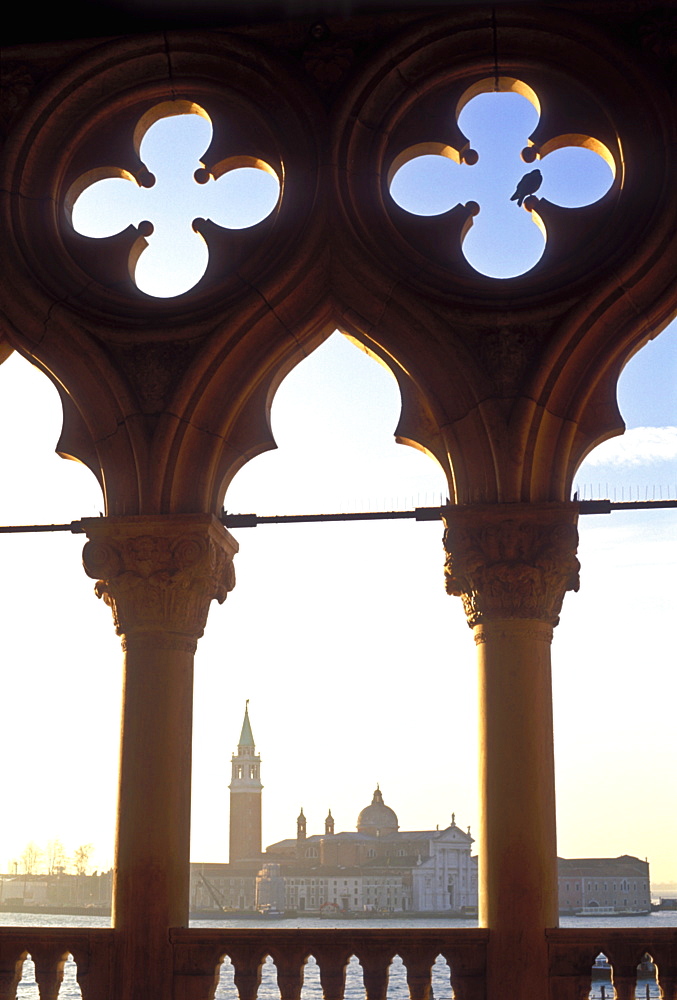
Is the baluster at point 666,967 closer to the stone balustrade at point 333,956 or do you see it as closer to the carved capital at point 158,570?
the stone balustrade at point 333,956

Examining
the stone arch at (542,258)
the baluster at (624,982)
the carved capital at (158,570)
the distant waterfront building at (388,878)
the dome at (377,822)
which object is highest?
the stone arch at (542,258)

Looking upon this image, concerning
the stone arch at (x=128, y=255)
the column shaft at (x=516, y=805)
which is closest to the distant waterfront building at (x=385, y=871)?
the column shaft at (x=516, y=805)

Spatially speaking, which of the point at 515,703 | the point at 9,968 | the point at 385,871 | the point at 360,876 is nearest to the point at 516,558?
the point at 515,703

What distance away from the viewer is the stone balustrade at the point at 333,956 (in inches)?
206

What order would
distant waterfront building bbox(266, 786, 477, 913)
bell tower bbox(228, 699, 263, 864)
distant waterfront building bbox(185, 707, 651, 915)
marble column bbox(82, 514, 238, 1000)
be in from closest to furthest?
marble column bbox(82, 514, 238, 1000) → distant waterfront building bbox(185, 707, 651, 915) → distant waterfront building bbox(266, 786, 477, 913) → bell tower bbox(228, 699, 263, 864)

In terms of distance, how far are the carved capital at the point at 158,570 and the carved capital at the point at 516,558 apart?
114 cm

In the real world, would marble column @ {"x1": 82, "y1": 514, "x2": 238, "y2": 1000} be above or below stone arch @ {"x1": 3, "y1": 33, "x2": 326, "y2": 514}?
below

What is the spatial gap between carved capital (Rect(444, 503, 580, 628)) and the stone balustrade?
1340 millimetres

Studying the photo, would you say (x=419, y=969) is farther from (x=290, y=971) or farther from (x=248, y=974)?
(x=248, y=974)

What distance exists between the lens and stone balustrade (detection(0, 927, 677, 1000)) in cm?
523

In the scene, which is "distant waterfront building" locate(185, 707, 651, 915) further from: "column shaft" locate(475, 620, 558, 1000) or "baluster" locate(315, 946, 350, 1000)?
"baluster" locate(315, 946, 350, 1000)

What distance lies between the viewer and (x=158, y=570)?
597 centimetres

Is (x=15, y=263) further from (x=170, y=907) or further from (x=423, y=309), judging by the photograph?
(x=170, y=907)

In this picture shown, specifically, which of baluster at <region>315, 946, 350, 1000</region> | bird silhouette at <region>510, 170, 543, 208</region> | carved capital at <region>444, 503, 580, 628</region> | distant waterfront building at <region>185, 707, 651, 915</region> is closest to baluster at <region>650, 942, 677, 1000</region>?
baluster at <region>315, 946, 350, 1000</region>
